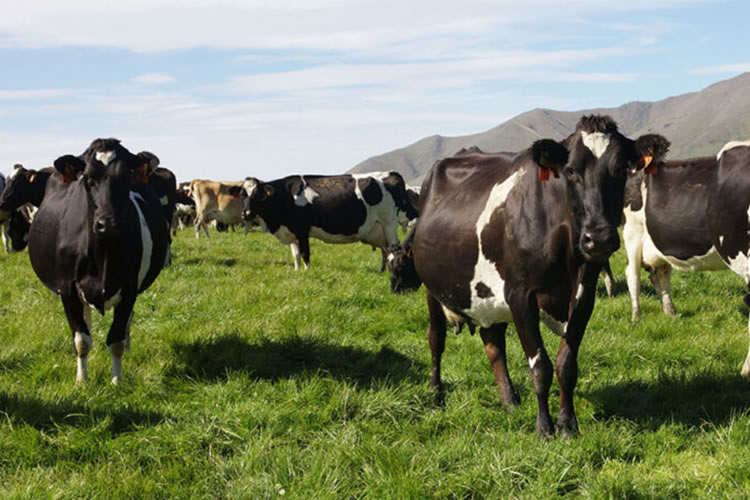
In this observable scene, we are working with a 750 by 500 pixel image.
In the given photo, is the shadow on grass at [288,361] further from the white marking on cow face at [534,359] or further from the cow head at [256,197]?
the cow head at [256,197]

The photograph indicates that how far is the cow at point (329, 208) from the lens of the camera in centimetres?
1487

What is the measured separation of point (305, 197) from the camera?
1509 cm

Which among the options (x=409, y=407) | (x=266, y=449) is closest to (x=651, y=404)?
(x=409, y=407)

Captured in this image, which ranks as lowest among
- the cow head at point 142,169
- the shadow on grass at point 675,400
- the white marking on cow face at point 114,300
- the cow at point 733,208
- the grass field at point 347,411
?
the shadow on grass at point 675,400

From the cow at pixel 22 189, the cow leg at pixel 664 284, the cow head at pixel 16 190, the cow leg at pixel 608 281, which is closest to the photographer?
the cow leg at pixel 664 284

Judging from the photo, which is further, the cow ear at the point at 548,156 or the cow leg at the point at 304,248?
the cow leg at the point at 304,248

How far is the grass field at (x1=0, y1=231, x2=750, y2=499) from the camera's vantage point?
4.04 metres

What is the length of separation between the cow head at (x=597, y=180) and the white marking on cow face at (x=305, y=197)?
10.8 meters

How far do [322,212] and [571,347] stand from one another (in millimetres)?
10481

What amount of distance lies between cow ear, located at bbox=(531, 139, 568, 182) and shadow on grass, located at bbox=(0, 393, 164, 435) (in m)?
3.40

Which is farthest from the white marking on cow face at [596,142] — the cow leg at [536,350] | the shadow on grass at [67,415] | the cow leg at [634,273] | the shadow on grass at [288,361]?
the cow leg at [634,273]

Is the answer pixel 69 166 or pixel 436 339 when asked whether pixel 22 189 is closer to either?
pixel 69 166

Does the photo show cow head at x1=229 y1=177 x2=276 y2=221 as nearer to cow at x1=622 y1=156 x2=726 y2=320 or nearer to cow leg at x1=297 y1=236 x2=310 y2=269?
cow leg at x1=297 y1=236 x2=310 y2=269

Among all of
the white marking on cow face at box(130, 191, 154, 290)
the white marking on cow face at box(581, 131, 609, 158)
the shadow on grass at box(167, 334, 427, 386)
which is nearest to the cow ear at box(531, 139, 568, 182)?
the white marking on cow face at box(581, 131, 609, 158)
